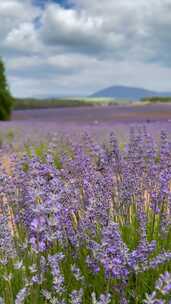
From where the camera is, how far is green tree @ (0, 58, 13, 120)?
21.4 metres

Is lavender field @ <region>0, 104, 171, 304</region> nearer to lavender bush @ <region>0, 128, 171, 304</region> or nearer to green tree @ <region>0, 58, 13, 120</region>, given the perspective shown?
lavender bush @ <region>0, 128, 171, 304</region>

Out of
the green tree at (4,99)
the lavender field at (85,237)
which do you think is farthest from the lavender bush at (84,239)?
the green tree at (4,99)

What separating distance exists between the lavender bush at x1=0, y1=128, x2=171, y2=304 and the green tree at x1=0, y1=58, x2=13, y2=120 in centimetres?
1857

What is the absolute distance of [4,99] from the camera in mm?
21438

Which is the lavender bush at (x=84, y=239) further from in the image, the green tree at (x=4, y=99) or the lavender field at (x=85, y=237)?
the green tree at (x=4, y=99)

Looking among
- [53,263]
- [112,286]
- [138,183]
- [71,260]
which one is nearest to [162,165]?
[138,183]

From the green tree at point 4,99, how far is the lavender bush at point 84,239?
60.9 feet

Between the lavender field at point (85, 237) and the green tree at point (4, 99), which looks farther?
the green tree at point (4, 99)

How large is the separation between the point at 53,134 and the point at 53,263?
28.9 ft

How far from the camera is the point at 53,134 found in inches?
415

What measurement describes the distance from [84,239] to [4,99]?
63.9ft

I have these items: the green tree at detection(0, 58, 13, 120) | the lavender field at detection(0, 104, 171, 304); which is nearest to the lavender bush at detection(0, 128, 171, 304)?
the lavender field at detection(0, 104, 171, 304)

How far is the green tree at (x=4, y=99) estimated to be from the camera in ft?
70.3

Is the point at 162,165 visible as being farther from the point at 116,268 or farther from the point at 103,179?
the point at 116,268
